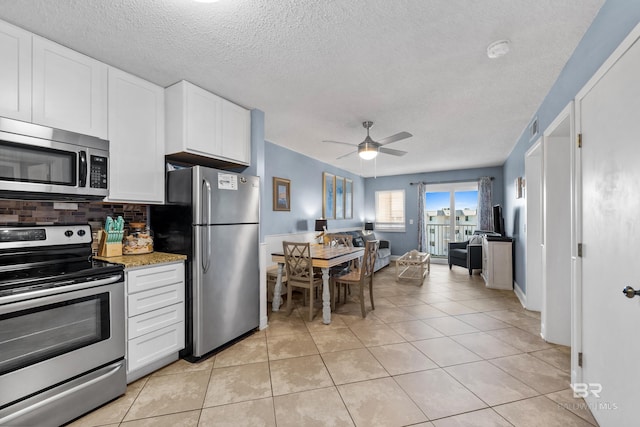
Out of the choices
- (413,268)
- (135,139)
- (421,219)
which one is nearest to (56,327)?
(135,139)

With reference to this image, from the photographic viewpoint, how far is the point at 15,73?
→ 180 centimetres

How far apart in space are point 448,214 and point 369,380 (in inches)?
253

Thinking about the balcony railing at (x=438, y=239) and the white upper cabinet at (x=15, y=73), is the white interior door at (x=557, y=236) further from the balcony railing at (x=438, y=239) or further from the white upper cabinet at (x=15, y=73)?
the balcony railing at (x=438, y=239)

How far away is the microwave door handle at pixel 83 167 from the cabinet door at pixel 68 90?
Answer: 0.77 feet

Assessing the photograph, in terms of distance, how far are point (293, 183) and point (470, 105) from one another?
3024 millimetres

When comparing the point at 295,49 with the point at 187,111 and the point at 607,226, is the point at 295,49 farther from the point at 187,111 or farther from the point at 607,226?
the point at 607,226

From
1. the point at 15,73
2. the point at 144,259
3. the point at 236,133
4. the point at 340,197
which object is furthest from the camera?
the point at 340,197

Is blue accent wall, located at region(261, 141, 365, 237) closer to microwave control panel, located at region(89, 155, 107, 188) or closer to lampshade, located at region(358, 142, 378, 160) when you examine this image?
lampshade, located at region(358, 142, 378, 160)

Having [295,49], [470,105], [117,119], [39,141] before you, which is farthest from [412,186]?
[39,141]

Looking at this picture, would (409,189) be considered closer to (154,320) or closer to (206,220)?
(206,220)

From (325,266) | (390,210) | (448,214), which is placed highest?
(390,210)

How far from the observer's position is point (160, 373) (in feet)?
7.47

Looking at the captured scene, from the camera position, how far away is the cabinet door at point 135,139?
2.29 meters

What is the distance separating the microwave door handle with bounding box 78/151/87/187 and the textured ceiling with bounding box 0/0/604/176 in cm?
79
